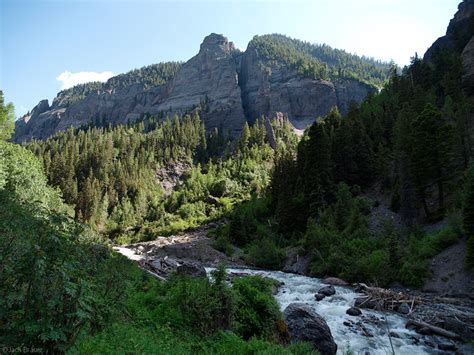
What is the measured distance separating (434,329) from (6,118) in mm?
53552

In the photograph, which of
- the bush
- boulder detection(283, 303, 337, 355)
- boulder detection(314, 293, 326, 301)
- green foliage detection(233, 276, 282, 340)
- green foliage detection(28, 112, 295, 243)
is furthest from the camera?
green foliage detection(28, 112, 295, 243)

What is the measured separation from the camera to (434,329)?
17469 mm

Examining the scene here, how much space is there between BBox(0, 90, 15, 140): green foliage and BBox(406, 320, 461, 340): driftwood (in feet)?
171

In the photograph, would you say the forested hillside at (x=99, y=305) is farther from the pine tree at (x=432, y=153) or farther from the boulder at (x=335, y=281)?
the pine tree at (x=432, y=153)

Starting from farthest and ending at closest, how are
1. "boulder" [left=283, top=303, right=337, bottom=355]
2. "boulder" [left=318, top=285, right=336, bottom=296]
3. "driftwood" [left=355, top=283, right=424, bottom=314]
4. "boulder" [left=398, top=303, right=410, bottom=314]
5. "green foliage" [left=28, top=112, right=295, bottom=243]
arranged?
"green foliage" [left=28, top=112, right=295, bottom=243] → "boulder" [left=318, top=285, right=336, bottom=296] → "driftwood" [left=355, top=283, right=424, bottom=314] → "boulder" [left=398, top=303, right=410, bottom=314] → "boulder" [left=283, top=303, right=337, bottom=355]

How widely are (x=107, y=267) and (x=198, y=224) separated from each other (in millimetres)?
72802

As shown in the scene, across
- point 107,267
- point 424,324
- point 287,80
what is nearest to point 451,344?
point 424,324

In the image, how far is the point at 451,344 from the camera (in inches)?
630

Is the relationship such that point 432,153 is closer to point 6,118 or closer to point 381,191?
point 381,191

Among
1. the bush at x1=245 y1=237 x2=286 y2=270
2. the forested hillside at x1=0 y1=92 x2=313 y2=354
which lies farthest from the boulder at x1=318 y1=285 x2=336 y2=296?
the bush at x1=245 y1=237 x2=286 y2=270

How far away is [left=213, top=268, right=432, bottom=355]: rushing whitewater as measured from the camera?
1577 centimetres

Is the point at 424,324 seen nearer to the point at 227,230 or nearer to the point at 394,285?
the point at 394,285

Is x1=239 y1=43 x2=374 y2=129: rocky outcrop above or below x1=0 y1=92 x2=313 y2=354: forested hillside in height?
above

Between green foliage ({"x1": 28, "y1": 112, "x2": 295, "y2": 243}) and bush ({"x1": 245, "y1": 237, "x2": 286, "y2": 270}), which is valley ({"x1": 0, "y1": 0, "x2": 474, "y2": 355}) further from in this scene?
green foliage ({"x1": 28, "y1": 112, "x2": 295, "y2": 243})
